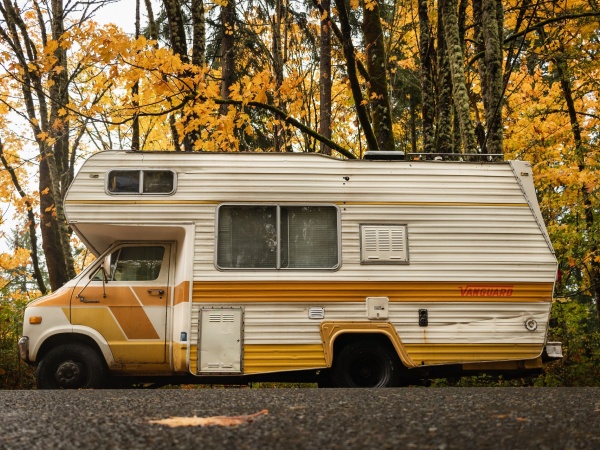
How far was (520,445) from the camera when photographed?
2779mm

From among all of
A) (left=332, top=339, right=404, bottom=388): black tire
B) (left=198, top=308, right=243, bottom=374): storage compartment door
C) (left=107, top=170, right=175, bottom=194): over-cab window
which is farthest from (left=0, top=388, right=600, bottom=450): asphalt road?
(left=107, top=170, right=175, bottom=194): over-cab window

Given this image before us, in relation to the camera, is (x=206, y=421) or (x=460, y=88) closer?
(x=206, y=421)

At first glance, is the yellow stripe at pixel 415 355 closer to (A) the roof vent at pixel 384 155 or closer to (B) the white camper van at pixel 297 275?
(B) the white camper van at pixel 297 275

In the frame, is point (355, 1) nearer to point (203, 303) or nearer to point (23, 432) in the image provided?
point (203, 303)

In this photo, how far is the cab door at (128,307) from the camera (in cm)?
762

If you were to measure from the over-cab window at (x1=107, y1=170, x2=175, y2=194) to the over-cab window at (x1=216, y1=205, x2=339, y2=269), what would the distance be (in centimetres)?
78

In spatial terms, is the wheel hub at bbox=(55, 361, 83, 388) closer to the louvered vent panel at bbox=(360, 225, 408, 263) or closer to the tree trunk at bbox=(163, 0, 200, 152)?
the louvered vent panel at bbox=(360, 225, 408, 263)

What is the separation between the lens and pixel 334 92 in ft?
71.7

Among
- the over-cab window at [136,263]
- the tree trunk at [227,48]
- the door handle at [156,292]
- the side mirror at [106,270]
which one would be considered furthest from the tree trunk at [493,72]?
the tree trunk at [227,48]

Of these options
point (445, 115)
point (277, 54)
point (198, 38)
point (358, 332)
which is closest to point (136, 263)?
point (358, 332)

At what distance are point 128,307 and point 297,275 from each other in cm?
221

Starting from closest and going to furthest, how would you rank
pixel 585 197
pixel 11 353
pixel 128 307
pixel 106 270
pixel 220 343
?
1. pixel 220 343
2. pixel 128 307
3. pixel 106 270
4. pixel 11 353
5. pixel 585 197

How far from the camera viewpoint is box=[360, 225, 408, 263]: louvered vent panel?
758cm

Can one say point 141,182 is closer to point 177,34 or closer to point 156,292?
point 156,292
